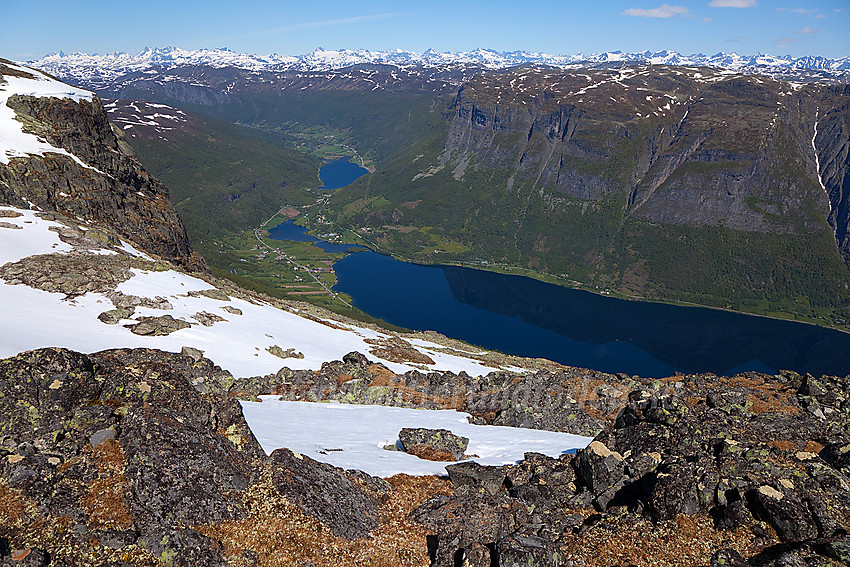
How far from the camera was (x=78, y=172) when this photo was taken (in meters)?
81.6

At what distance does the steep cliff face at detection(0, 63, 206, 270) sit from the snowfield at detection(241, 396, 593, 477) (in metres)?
62.3

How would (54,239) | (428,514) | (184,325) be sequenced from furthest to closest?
(54,239) → (184,325) → (428,514)

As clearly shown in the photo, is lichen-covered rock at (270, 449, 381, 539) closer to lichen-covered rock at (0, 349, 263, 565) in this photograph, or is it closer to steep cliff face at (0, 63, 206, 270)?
lichen-covered rock at (0, 349, 263, 565)

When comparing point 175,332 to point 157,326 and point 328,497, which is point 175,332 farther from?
point 328,497

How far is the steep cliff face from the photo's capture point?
74.1 metres

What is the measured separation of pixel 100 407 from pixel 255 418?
11.7 m

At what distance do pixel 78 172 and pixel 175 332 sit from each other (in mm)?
56169

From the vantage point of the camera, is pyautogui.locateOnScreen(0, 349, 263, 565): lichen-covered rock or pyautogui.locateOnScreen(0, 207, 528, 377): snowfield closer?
pyautogui.locateOnScreen(0, 349, 263, 565): lichen-covered rock

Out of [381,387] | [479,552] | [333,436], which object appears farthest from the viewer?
[381,387]

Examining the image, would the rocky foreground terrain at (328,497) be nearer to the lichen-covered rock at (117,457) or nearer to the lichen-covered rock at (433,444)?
the lichen-covered rock at (117,457)

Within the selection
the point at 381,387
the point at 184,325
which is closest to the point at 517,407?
the point at 381,387

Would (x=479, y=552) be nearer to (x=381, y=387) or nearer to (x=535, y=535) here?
(x=535, y=535)

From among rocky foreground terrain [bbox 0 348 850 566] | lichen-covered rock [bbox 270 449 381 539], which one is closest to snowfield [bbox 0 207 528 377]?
rocky foreground terrain [bbox 0 348 850 566]

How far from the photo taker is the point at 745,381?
4825 centimetres
